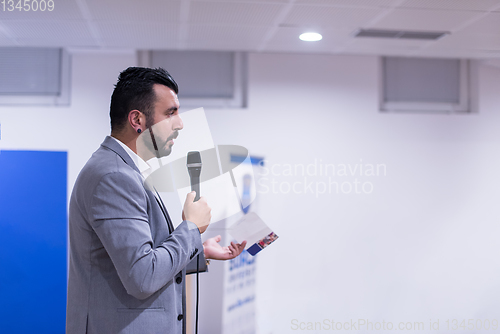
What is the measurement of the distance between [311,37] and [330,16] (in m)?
0.47

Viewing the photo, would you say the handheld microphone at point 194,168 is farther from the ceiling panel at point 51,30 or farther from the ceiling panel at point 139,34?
the ceiling panel at point 51,30

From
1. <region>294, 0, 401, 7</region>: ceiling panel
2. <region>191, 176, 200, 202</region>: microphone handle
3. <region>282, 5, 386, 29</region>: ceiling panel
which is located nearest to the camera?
<region>191, 176, 200, 202</region>: microphone handle

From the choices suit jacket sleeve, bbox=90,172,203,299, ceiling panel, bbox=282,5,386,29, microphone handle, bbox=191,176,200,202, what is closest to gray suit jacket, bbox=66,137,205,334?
suit jacket sleeve, bbox=90,172,203,299

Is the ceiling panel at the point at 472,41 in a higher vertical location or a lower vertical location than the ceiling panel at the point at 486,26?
higher

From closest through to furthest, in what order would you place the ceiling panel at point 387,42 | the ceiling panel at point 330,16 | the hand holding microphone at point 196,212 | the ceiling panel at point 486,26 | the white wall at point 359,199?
the hand holding microphone at point 196,212
the ceiling panel at point 330,16
the ceiling panel at point 486,26
the ceiling panel at point 387,42
the white wall at point 359,199

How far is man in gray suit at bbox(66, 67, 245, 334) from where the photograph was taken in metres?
0.98

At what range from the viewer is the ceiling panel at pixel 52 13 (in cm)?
259

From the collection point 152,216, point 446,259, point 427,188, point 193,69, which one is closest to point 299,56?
point 193,69

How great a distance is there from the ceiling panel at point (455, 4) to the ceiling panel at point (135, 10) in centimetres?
154

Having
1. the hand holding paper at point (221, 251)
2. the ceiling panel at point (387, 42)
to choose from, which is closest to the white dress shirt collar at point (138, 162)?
the hand holding paper at point (221, 251)

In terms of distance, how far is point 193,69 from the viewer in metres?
3.79

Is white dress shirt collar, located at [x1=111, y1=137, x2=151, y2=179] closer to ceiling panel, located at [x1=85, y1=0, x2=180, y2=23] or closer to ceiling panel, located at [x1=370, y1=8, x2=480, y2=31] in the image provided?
ceiling panel, located at [x1=85, y1=0, x2=180, y2=23]

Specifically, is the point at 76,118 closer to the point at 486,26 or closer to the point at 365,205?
the point at 365,205

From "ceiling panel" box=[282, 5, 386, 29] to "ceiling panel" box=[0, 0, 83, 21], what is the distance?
144 centimetres
